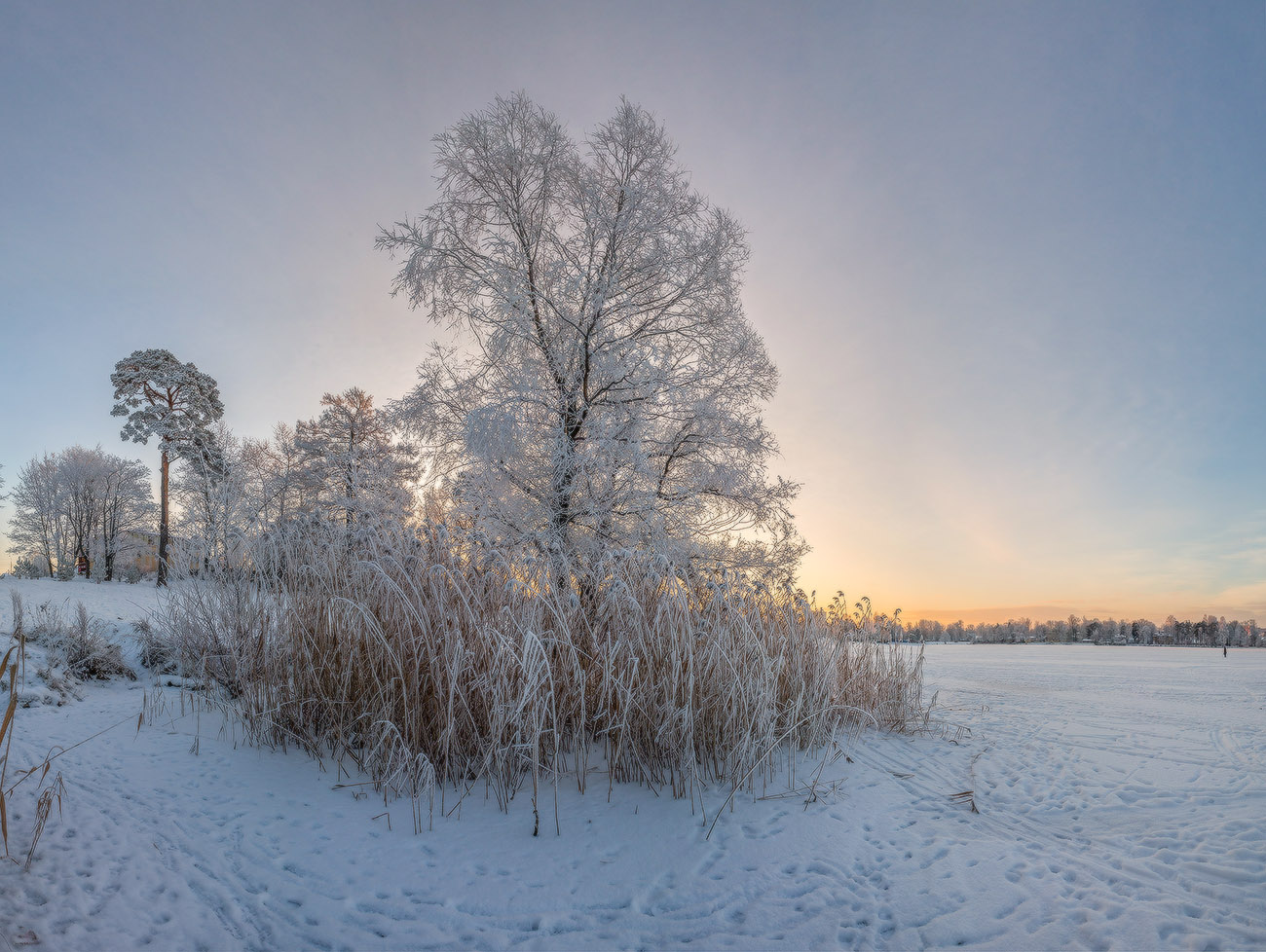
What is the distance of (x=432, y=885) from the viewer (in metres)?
2.74

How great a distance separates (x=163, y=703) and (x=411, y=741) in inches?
155

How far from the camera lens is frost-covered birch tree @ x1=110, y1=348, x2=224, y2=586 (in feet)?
80.8

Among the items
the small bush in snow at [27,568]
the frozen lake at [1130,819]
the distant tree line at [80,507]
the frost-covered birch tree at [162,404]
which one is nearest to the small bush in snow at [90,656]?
the frozen lake at [1130,819]

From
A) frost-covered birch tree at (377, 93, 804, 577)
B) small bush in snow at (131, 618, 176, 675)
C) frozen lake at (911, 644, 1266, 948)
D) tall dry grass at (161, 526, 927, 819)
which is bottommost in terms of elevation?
Result: frozen lake at (911, 644, 1266, 948)

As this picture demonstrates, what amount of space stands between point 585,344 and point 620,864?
275 inches

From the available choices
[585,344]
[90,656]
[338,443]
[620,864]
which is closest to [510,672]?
[620,864]

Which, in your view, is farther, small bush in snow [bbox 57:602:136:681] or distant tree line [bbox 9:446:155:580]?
distant tree line [bbox 9:446:155:580]

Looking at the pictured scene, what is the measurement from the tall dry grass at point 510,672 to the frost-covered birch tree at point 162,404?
25.2m

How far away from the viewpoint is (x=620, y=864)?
2.98 m

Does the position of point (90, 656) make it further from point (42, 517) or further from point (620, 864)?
point (42, 517)

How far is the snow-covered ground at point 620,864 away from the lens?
2420mm

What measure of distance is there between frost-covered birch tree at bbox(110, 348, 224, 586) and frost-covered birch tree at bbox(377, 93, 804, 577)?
22758 millimetres

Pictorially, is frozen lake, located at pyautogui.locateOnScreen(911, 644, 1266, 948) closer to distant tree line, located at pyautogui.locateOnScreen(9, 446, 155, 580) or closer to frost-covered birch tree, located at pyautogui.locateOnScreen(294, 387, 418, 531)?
frost-covered birch tree, located at pyautogui.locateOnScreen(294, 387, 418, 531)

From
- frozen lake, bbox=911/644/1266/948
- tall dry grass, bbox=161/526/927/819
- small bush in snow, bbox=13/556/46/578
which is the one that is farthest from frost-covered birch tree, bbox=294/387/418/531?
small bush in snow, bbox=13/556/46/578
